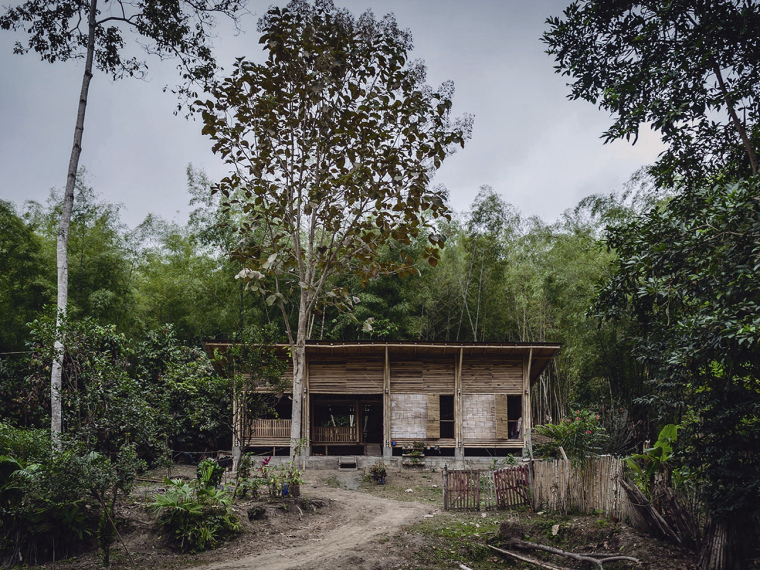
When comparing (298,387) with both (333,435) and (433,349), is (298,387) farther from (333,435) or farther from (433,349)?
(333,435)

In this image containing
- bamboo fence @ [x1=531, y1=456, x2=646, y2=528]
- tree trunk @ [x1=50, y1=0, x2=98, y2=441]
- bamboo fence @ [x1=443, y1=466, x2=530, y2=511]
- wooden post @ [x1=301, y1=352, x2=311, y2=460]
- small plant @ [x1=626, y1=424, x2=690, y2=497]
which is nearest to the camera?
small plant @ [x1=626, y1=424, x2=690, y2=497]

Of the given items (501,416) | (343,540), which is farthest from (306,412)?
(343,540)

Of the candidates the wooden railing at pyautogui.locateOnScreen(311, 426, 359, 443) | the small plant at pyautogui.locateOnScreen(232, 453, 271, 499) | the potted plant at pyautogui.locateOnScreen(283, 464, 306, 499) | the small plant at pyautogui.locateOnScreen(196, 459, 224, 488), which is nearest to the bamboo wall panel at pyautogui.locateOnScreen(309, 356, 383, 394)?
the wooden railing at pyautogui.locateOnScreen(311, 426, 359, 443)

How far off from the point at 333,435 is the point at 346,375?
2.18 metres

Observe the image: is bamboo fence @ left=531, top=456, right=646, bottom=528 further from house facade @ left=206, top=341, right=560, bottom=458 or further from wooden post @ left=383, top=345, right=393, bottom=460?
wooden post @ left=383, top=345, right=393, bottom=460

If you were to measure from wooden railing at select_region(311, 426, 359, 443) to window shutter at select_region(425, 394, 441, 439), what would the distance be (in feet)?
8.19

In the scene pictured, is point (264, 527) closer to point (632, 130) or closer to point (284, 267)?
point (284, 267)

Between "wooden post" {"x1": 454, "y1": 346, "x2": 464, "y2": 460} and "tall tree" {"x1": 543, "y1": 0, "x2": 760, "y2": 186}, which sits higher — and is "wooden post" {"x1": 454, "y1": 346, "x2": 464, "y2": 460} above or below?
below

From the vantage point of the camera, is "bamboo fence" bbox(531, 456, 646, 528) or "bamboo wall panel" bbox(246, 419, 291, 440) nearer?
"bamboo fence" bbox(531, 456, 646, 528)

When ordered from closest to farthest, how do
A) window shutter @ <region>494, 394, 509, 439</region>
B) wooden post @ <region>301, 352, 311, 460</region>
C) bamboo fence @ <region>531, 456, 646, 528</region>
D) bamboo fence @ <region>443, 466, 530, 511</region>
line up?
bamboo fence @ <region>531, 456, 646, 528</region>, bamboo fence @ <region>443, 466, 530, 511</region>, wooden post @ <region>301, 352, 311, 460</region>, window shutter @ <region>494, 394, 509, 439</region>

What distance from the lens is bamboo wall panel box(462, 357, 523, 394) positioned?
1688 cm

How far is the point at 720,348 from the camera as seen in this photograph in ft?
15.7

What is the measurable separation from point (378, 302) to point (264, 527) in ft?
40.2

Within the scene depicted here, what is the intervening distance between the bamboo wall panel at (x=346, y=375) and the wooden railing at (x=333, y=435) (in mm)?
1603
